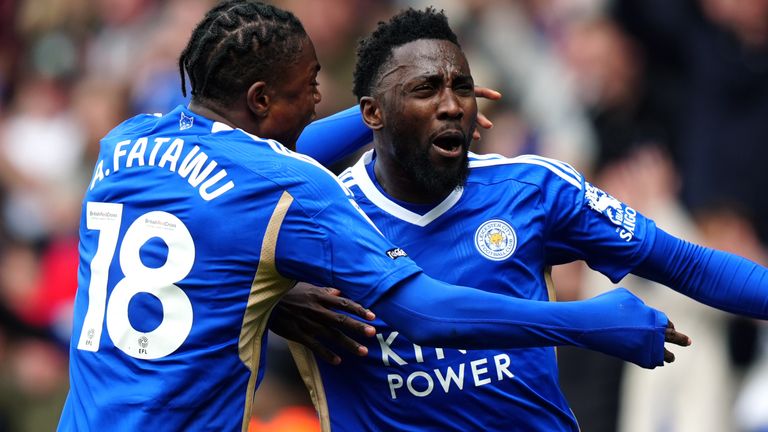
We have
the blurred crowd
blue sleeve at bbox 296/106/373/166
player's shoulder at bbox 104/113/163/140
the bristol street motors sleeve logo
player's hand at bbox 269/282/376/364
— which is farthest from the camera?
the blurred crowd

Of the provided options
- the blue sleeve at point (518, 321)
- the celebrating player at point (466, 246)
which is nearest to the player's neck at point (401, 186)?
the celebrating player at point (466, 246)

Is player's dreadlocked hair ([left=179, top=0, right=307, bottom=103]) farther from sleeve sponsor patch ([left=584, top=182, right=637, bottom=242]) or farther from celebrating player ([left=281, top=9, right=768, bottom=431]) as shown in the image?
sleeve sponsor patch ([left=584, top=182, right=637, bottom=242])

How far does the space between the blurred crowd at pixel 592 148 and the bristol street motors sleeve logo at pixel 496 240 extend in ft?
11.0

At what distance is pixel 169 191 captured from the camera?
13.5ft

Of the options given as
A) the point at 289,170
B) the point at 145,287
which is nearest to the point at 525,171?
the point at 289,170

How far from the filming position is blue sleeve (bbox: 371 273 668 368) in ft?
13.1

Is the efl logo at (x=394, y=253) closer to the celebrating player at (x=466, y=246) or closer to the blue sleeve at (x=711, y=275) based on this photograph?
the celebrating player at (x=466, y=246)

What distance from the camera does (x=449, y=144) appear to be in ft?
15.2

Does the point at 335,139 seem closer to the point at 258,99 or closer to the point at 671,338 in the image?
the point at 258,99

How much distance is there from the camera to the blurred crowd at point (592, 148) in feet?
25.4

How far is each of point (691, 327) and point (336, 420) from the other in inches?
141

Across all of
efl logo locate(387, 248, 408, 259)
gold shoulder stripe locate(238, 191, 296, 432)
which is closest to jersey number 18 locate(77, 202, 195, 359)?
gold shoulder stripe locate(238, 191, 296, 432)

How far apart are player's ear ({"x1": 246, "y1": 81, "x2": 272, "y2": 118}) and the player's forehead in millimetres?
606

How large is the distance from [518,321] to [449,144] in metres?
0.88
